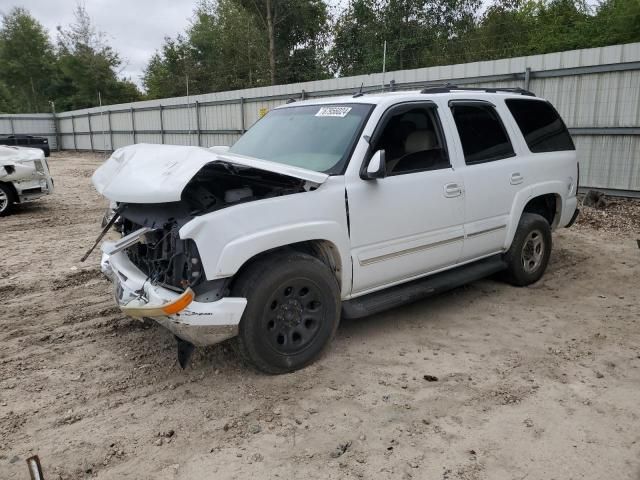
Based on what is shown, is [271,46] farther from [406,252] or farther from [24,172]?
[406,252]

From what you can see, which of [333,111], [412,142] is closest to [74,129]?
[333,111]

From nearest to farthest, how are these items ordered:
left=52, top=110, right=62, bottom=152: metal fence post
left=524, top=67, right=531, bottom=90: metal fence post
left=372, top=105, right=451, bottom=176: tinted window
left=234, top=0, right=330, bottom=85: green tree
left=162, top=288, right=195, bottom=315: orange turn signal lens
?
left=162, top=288, right=195, bottom=315: orange turn signal lens → left=372, top=105, right=451, bottom=176: tinted window → left=524, top=67, right=531, bottom=90: metal fence post → left=234, top=0, right=330, bottom=85: green tree → left=52, top=110, right=62, bottom=152: metal fence post

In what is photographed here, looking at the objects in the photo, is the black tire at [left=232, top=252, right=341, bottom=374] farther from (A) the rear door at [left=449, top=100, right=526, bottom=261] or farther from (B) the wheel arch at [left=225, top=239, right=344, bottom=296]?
(A) the rear door at [left=449, top=100, right=526, bottom=261]

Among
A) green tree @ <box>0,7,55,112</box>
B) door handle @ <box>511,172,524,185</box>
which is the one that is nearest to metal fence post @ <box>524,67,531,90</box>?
door handle @ <box>511,172,524,185</box>

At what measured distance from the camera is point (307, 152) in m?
4.11

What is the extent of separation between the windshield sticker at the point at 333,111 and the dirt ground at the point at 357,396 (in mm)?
1802

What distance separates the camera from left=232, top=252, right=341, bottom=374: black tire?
3.36 meters

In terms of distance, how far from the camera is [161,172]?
3381 millimetres

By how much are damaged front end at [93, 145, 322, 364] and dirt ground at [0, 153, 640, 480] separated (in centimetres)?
55

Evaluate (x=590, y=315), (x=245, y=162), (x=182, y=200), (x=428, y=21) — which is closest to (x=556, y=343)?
(x=590, y=315)

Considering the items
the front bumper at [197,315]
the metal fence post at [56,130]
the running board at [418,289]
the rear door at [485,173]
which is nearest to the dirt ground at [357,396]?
the running board at [418,289]

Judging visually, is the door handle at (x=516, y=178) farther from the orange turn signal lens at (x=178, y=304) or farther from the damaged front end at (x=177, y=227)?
the orange turn signal lens at (x=178, y=304)

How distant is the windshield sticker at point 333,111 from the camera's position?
4.23 meters

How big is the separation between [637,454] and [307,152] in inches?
113
